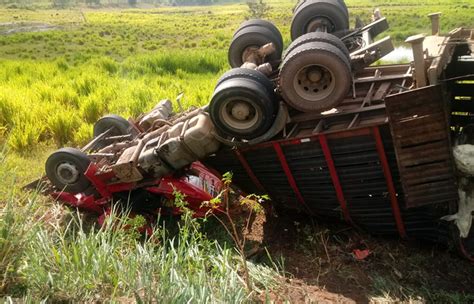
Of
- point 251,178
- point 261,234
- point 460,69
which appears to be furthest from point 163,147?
point 460,69

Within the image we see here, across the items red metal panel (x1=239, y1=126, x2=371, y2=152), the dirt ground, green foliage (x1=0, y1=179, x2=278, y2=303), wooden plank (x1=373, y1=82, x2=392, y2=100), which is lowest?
the dirt ground

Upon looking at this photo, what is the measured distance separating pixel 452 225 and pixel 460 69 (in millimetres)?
1825

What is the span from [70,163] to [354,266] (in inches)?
156

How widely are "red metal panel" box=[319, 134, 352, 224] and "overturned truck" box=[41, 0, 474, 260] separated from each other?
0.01 m

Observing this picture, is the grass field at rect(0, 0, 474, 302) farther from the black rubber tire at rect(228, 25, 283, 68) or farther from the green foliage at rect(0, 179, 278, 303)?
the black rubber tire at rect(228, 25, 283, 68)

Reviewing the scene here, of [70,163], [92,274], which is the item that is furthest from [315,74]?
[70,163]

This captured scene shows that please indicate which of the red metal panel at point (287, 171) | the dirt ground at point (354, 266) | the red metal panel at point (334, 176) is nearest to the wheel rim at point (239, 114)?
the red metal panel at point (287, 171)

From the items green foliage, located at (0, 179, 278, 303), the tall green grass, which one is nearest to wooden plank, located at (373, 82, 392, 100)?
green foliage, located at (0, 179, 278, 303)

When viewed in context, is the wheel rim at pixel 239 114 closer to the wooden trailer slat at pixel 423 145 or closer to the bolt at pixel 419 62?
the wooden trailer slat at pixel 423 145

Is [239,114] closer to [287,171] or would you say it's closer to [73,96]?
[287,171]

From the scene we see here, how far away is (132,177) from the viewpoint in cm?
551

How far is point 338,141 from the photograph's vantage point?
450 cm

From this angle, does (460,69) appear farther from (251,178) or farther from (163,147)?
(163,147)

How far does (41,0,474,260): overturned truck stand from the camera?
4.21 m
